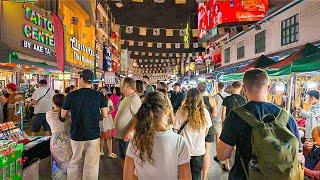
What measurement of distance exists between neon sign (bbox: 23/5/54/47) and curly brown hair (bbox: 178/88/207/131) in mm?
12622

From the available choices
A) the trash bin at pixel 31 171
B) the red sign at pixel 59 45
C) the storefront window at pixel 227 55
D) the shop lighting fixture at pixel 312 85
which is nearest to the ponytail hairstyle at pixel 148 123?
the trash bin at pixel 31 171

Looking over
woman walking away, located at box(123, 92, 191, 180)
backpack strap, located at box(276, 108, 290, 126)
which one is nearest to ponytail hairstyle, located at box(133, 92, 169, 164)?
woman walking away, located at box(123, 92, 191, 180)

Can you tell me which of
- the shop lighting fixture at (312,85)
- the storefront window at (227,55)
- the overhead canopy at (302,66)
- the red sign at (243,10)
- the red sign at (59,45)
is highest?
the red sign at (243,10)

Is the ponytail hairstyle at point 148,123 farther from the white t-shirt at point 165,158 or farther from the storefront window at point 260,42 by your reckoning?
the storefront window at point 260,42

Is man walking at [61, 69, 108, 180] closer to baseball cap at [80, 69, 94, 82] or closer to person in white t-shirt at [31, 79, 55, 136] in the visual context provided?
baseball cap at [80, 69, 94, 82]

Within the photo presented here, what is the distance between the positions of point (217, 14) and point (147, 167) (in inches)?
708

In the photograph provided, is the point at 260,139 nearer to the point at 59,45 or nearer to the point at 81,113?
the point at 81,113

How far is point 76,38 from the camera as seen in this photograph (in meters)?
26.2

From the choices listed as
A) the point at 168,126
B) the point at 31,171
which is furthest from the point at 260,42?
the point at 168,126

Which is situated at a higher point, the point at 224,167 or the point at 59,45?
the point at 59,45

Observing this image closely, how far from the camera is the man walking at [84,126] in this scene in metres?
6.27

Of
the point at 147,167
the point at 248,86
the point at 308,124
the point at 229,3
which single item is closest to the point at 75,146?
the point at 147,167

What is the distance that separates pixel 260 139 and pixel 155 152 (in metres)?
0.90

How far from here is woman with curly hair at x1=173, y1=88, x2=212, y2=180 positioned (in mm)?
5758
